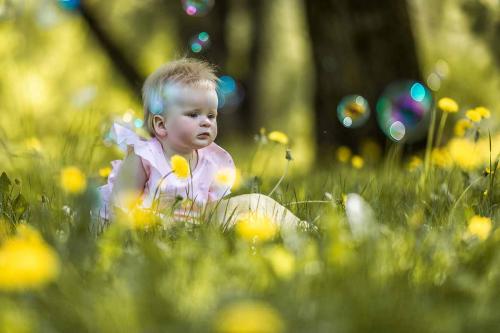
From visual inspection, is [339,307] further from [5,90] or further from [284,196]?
[5,90]

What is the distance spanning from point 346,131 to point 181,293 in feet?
11.4

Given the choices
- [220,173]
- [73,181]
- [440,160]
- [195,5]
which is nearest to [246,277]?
[73,181]

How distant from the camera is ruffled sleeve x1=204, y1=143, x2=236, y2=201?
7.31 feet

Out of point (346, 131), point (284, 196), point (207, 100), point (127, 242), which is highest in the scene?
point (346, 131)

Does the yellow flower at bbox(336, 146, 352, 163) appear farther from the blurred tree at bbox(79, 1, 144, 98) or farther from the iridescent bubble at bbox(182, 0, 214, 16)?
the blurred tree at bbox(79, 1, 144, 98)

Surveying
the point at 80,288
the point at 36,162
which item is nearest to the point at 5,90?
the point at 36,162

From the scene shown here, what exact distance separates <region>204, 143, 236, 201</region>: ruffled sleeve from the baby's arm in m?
0.22

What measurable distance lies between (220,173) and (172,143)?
17 centimetres

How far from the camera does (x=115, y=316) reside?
3.54ft

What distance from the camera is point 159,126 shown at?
2256 mm

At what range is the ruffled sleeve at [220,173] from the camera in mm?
2229

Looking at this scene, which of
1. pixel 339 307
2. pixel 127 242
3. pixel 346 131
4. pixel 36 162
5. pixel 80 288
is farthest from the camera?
pixel 346 131

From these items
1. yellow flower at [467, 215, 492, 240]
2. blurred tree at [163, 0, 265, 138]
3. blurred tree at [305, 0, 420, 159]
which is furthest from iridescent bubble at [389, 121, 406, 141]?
blurred tree at [163, 0, 265, 138]

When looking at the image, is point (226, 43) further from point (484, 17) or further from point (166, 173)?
point (166, 173)
